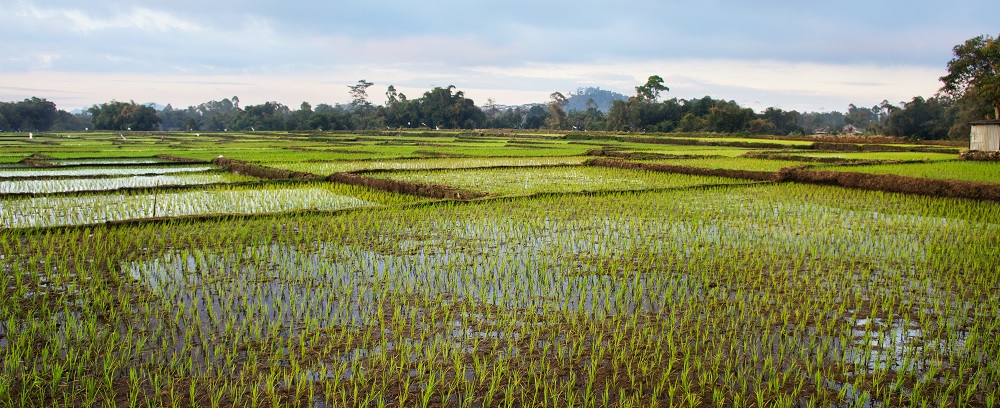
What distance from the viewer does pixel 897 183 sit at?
1083 centimetres

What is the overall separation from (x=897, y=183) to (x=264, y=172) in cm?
1128

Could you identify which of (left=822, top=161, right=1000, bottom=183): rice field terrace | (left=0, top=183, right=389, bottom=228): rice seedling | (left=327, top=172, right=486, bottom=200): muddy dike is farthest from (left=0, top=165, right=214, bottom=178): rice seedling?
Answer: (left=822, top=161, right=1000, bottom=183): rice field terrace

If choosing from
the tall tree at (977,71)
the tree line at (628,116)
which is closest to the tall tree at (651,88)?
the tree line at (628,116)

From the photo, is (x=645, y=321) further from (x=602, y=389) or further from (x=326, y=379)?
(x=326, y=379)

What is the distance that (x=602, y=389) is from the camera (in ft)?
10.3

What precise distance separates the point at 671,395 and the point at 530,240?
3635mm

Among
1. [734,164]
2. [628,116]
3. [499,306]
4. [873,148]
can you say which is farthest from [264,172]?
[628,116]

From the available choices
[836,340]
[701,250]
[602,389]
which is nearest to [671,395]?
[602,389]

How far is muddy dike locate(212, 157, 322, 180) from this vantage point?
12.4 metres

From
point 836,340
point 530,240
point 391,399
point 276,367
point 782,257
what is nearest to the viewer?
point 391,399

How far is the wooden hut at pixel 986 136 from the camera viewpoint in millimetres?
16891

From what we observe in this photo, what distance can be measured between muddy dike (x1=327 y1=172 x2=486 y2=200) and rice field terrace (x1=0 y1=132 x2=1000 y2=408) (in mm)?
938

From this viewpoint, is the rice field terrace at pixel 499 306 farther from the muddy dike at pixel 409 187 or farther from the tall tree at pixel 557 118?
the tall tree at pixel 557 118

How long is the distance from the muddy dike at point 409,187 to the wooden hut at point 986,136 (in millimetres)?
A: 14212
